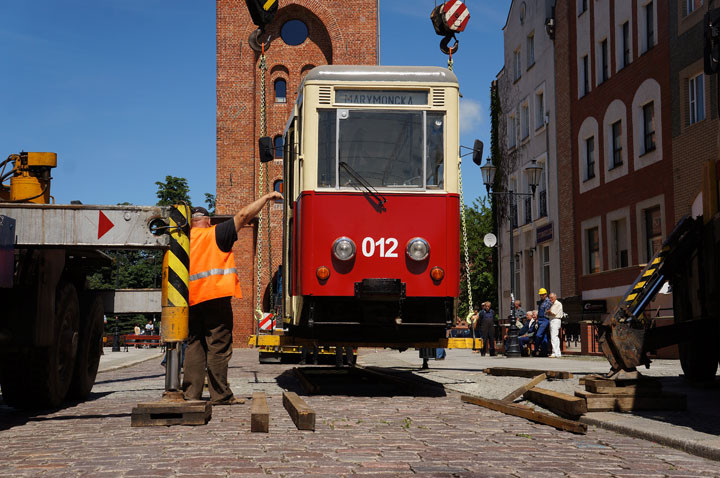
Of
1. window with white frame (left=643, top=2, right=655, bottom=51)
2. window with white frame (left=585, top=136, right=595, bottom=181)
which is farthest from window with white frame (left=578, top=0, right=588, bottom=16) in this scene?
window with white frame (left=643, top=2, right=655, bottom=51)

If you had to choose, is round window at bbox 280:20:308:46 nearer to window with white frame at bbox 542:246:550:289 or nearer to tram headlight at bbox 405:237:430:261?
window with white frame at bbox 542:246:550:289

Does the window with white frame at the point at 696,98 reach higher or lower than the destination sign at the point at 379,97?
higher

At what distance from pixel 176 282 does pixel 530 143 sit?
105 feet

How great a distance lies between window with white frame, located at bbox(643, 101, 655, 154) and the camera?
87.2 ft

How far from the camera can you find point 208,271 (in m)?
8.62

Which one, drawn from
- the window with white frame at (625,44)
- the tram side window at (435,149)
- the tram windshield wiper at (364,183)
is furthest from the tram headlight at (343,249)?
the window with white frame at (625,44)

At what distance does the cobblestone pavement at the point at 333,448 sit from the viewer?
5.23 meters

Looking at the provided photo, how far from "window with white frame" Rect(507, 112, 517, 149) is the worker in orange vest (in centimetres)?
3281

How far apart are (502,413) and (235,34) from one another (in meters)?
35.4

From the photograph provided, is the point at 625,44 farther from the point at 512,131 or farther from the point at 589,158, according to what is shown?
the point at 512,131

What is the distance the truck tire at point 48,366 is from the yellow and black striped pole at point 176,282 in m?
1.23

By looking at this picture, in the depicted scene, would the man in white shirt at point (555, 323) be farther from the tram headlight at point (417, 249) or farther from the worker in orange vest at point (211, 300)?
the worker in orange vest at point (211, 300)

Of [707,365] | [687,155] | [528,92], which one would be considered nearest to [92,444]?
[707,365]

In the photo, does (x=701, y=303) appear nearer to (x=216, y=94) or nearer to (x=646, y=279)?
(x=646, y=279)
